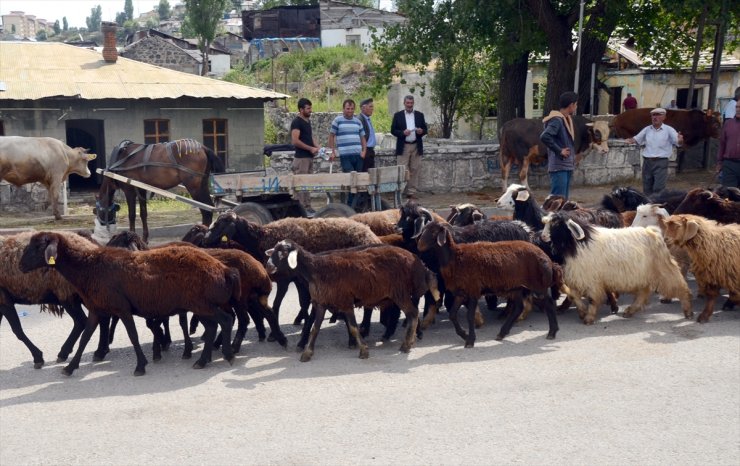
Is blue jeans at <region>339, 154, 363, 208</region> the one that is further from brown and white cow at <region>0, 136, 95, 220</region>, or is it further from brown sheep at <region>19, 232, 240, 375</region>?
brown and white cow at <region>0, 136, 95, 220</region>

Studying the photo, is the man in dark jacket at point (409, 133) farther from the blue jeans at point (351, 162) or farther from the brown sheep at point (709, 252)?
the brown sheep at point (709, 252)

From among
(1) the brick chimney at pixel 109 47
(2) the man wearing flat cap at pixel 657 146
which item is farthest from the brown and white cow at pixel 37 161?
(2) the man wearing flat cap at pixel 657 146

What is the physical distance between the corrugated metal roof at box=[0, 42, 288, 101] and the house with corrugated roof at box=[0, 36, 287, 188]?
0.02m

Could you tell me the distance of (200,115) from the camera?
1004 inches

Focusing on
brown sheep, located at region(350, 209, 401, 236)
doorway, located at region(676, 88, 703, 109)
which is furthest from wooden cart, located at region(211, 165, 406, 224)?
doorway, located at region(676, 88, 703, 109)

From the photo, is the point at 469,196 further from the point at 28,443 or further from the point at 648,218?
the point at 28,443

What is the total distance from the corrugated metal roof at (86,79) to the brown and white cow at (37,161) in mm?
3837

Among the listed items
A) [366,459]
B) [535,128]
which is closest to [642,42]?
[535,128]

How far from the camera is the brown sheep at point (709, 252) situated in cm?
970

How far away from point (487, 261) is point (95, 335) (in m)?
4.65

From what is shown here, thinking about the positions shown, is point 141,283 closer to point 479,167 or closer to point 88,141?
point 479,167

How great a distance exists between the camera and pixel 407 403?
729 centimetres

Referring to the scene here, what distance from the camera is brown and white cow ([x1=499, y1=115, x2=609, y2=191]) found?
60.6 ft

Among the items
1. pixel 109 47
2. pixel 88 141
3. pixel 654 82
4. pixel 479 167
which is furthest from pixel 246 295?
pixel 654 82
